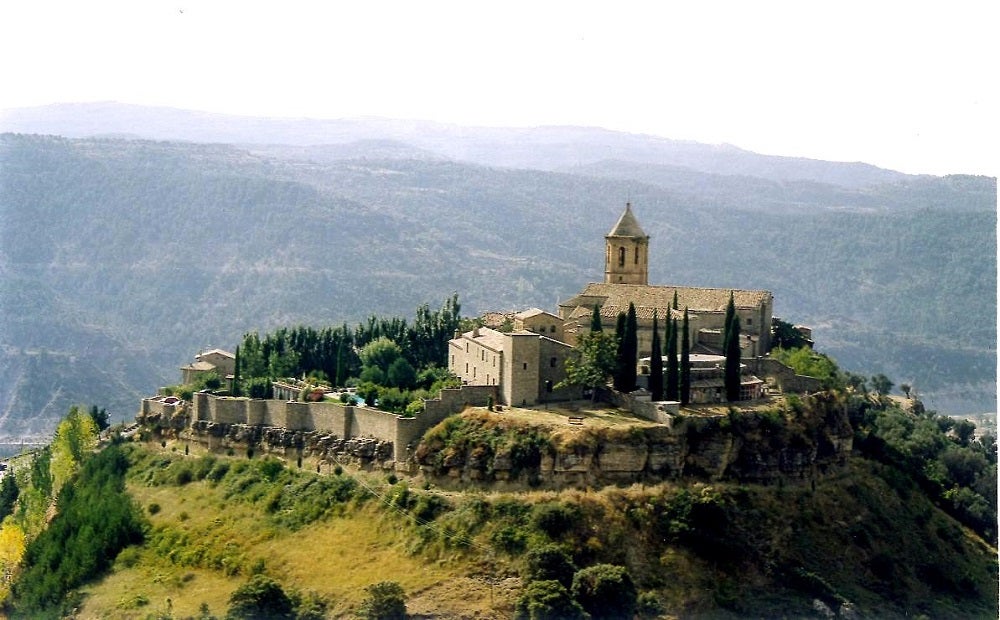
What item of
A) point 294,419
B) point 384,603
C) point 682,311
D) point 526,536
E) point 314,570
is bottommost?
point 314,570

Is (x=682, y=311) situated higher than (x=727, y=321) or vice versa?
(x=727, y=321)

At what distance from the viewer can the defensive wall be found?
57363 mm

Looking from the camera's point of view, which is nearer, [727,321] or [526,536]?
[526,536]

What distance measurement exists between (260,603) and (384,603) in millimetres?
4457

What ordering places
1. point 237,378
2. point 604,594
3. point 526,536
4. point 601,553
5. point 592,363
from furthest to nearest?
1. point 237,378
2. point 592,363
3. point 601,553
4. point 526,536
5. point 604,594

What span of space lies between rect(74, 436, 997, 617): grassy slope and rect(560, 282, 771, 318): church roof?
36.3 feet

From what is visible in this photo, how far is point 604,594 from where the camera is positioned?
1999 inches

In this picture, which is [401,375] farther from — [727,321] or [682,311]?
[727,321]

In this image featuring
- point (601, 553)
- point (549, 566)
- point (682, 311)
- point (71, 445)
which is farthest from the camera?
point (71, 445)

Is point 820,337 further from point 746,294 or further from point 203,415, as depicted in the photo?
point 203,415

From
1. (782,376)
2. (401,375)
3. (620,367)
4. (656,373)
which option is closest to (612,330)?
(620,367)

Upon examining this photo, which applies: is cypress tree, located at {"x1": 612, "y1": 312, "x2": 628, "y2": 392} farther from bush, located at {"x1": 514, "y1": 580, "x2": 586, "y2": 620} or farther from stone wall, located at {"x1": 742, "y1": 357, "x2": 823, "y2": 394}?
bush, located at {"x1": 514, "y1": 580, "x2": 586, "y2": 620}

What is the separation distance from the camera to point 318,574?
53.2m

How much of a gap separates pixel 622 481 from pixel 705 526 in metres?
3.28
